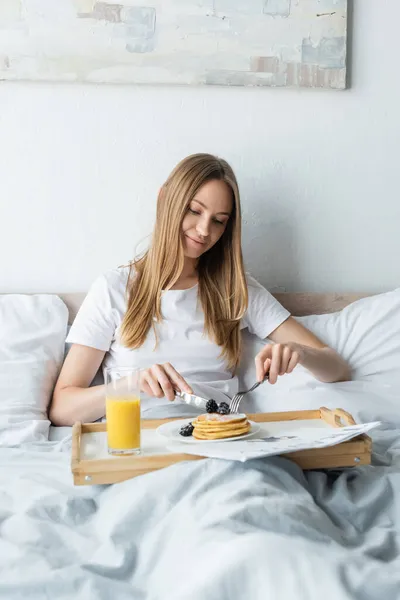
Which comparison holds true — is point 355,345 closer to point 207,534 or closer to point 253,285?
point 253,285

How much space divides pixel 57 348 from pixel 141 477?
742mm

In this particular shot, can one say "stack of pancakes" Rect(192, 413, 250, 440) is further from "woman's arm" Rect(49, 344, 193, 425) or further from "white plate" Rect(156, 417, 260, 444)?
"woman's arm" Rect(49, 344, 193, 425)

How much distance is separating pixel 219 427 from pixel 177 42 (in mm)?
1136

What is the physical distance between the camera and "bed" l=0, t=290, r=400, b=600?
2.76 feet

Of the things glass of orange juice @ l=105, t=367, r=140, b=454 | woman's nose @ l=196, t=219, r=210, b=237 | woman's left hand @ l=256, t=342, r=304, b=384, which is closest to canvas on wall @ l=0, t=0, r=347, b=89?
woman's nose @ l=196, t=219, r=210, b=237

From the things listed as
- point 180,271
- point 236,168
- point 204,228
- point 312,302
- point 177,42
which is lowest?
point 312,302

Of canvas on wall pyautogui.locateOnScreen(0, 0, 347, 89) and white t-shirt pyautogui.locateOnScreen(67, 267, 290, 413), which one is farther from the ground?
canvas on wall pyautogui.locateOnScreen(0, 0, 347, 89)

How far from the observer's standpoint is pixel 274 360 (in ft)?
4.80

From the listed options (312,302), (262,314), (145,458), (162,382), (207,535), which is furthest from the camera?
(312,302)

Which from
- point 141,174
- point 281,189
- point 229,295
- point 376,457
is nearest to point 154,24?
point 141,174

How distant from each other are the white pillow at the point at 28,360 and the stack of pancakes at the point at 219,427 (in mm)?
484

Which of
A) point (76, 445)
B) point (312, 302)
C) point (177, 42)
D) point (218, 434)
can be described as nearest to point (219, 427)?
point (218, 434)

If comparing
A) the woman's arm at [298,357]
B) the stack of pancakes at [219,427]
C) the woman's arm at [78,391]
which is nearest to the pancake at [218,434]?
the stack of pancakes at [219,427]

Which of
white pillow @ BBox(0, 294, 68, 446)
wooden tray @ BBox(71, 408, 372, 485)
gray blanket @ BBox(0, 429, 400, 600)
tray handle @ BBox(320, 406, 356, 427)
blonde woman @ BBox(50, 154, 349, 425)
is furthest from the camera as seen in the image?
blonde woman @ BBox(50, 154, 349, 425)
